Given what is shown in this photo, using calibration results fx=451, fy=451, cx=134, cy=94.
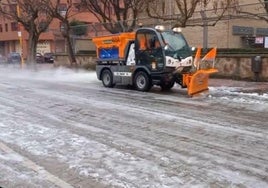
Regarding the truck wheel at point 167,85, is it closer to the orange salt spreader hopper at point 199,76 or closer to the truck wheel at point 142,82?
the truck wheel at point 142,82

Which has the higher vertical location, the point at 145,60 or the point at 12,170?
the point at 145,60

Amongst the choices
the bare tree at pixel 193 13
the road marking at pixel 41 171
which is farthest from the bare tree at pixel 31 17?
the road marking at pixel 41 171

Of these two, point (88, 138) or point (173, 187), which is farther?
point (88, 138)

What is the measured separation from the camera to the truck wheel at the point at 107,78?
18453mm

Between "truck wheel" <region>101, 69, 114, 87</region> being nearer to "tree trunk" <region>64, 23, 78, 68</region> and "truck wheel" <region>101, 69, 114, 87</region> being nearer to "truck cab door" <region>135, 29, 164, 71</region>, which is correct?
"truck cab door" <region>135, 29, 164, 71</region>

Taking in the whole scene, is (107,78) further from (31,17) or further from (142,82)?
(31,17)

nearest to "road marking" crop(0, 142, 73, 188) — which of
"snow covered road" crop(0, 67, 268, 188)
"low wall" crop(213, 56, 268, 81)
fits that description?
"snow covered road" crop(0, 67, 268, 188)

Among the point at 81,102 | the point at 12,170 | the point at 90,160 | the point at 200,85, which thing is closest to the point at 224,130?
the point at 90,160

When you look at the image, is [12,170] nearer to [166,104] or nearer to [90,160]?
[90,160]

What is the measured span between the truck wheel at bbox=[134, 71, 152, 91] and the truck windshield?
1.33 m

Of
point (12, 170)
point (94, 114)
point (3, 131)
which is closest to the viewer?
point (12, 170)

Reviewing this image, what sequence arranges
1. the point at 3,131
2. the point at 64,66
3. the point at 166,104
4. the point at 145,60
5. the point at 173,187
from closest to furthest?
the point at 173,187 < the point at 3,131 < the point at 166,104 < the point at 145,60 < the point at 64,66

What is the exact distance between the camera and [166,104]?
12.9 m

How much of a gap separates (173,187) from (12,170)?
2.34 m
